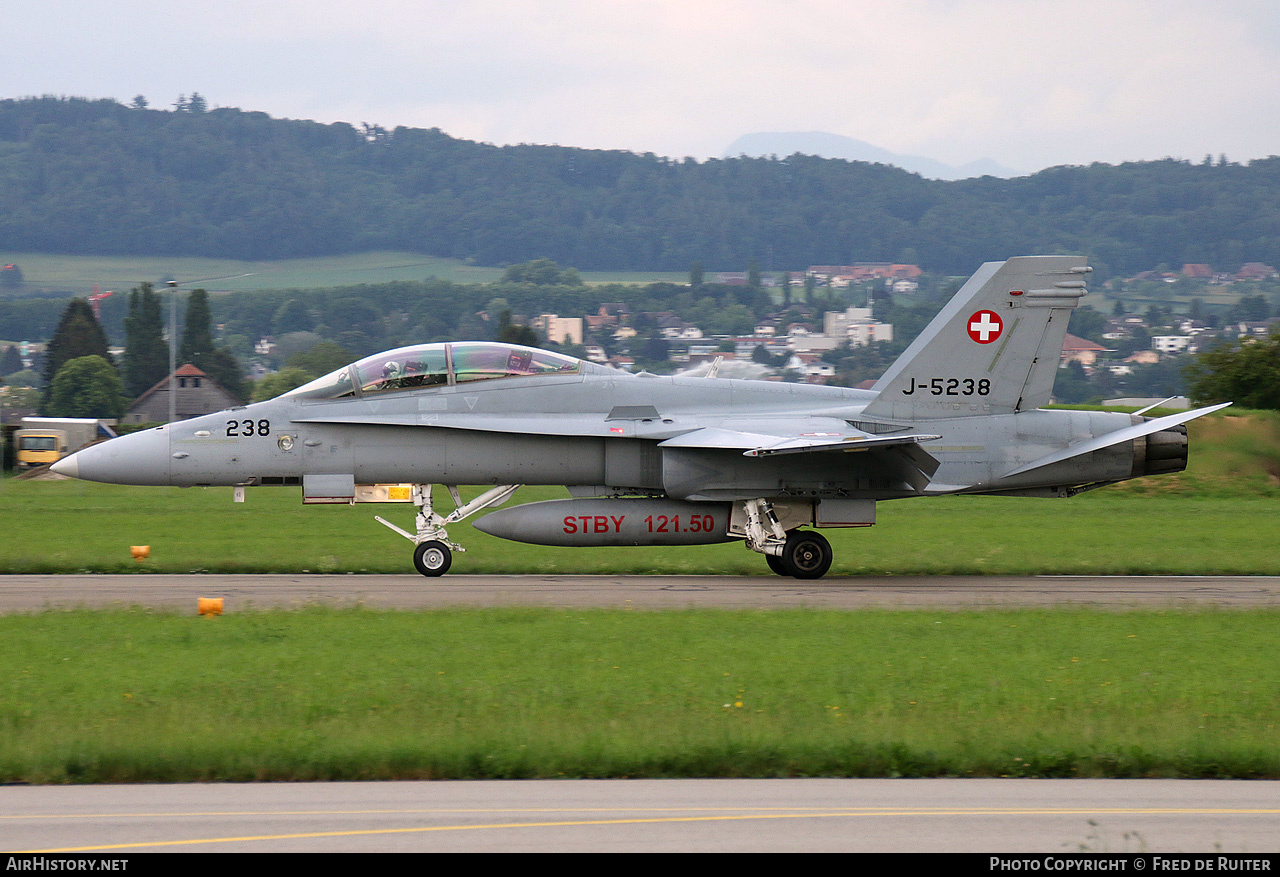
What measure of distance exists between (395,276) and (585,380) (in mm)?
163617

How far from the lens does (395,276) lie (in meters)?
177

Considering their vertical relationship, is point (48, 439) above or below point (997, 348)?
below

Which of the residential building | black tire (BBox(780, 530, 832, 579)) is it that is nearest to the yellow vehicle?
the residential building

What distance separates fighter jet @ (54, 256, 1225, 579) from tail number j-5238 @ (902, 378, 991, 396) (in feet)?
0.07

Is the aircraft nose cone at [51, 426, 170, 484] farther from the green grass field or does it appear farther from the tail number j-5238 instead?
the tail number j-5238

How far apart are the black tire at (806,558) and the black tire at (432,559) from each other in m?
4.89

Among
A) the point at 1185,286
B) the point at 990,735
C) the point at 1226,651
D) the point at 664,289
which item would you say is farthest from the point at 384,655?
the point at 1185,286

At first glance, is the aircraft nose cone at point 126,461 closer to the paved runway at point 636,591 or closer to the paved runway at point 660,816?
the paved runway at point 636,591

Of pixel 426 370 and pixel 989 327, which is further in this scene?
pixel 989 327

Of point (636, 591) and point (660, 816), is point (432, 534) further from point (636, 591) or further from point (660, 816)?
point (660, 816)

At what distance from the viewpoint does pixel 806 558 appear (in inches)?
715

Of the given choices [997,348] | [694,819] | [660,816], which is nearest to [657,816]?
[660,816]

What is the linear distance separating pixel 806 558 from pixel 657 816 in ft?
37.7

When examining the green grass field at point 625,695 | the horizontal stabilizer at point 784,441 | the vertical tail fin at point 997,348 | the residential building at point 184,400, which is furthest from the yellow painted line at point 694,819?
the residential building at point 184,400
